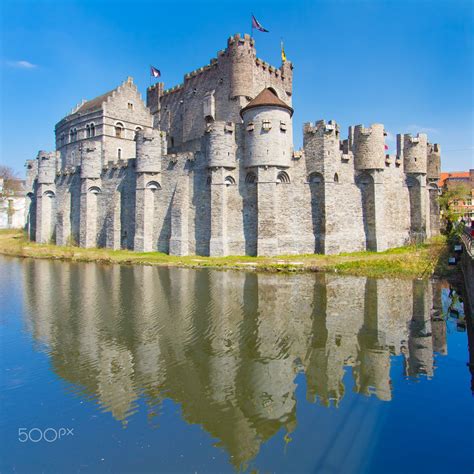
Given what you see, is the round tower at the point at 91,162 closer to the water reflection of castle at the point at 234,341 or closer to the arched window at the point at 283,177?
the arched window at the point at 283,177

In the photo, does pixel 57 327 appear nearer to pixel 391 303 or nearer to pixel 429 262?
pixel 391 303

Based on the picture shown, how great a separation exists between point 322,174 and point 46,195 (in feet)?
94.8

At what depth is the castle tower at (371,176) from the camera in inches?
1136

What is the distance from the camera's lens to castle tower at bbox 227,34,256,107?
3322 cm

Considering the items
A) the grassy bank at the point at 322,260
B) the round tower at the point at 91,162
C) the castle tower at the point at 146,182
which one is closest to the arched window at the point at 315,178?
the grassy bank at the point at 322,260

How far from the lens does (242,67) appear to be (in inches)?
1309

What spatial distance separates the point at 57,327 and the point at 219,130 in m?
19.3

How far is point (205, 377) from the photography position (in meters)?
8.92

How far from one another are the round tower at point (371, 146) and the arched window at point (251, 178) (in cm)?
837

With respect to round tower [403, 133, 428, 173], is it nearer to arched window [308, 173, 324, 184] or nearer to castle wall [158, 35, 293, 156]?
arched window [308, 173, 324, 184]

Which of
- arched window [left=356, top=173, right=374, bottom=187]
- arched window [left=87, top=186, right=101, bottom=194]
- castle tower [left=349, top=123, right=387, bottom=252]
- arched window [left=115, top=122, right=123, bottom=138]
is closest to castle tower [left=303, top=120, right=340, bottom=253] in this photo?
castle tower [left=349, top=123, right=387, bottom=252]

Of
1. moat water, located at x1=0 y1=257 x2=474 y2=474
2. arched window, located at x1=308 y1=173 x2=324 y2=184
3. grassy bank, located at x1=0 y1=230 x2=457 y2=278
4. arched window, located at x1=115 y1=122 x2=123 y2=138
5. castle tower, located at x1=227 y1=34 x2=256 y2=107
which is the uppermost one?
castle tower, located at x1=227 y1=34 x2=256 y2=107

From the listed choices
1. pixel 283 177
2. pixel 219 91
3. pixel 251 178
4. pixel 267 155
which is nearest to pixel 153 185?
pixel 251 178

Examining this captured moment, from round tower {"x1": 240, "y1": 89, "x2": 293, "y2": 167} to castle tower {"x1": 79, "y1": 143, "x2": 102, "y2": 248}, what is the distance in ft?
53.0
